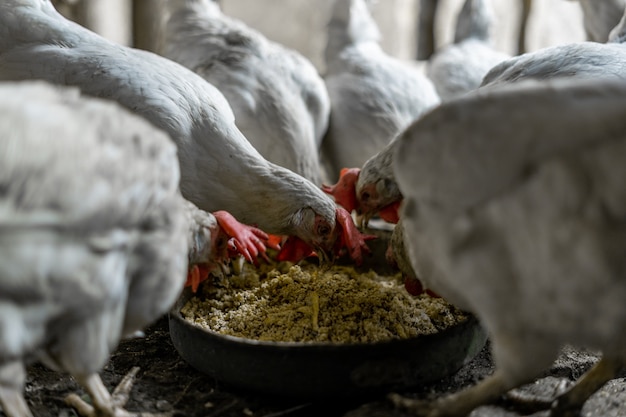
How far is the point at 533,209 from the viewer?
45.4 inches

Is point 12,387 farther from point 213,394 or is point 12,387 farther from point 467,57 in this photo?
point 467,57

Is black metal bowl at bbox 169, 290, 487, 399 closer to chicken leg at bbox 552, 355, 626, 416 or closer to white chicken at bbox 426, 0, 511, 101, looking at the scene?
chicken leg at bbox 552, 355, 626, 416

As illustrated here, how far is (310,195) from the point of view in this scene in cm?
212

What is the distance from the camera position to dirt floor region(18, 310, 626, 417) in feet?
5.21

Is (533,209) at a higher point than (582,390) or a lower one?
higher

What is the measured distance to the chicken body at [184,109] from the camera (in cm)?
192

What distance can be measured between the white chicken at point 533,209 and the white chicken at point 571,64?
0.88 m

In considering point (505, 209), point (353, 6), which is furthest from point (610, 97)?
point (353, 6)

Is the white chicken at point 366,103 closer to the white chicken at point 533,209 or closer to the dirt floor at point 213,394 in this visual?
the dirt floor at point 213,394

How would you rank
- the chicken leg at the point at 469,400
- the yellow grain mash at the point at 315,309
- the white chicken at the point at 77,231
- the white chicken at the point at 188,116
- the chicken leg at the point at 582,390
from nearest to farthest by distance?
the white chicken at the point at 77,231, the chicken leg at the point at 469,400, the chicken leg at the point at 582,390, the yellow grain mash at the point at 315,309, the white chicken at the point at 188,116

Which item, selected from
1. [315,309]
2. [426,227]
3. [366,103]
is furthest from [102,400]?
[366,103]

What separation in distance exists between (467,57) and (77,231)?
311cm

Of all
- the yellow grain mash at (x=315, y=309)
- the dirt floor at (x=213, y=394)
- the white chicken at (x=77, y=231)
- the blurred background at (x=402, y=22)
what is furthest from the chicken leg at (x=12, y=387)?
the blurred background at (x=402, y=22)

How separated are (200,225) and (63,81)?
0.67 meters
